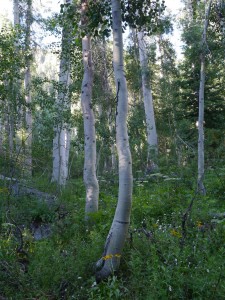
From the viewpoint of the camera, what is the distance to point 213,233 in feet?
15.5

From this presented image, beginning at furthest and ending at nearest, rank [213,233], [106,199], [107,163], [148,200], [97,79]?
[107,163]
[97,79]
[106,199]
[148,200]
[213,233]

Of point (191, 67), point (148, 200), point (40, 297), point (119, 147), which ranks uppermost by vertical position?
point (191, 67)

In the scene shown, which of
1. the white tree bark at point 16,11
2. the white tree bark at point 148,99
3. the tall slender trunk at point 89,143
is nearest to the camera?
the tall slender trunk at point 89,143

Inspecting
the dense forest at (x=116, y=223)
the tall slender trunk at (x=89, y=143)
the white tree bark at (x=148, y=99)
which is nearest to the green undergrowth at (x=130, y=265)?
the dense forest at (x=116, y=223)

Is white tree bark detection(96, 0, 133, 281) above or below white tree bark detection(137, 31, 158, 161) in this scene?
below

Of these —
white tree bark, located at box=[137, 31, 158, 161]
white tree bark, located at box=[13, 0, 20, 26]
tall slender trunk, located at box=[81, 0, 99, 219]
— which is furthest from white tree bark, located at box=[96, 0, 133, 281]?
white tree bark, located at box=[13, 0, 20, 26]

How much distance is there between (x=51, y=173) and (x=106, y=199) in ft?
21.1

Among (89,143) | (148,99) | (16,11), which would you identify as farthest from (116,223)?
(16,11)

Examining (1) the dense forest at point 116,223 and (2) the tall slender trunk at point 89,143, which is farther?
(2) the tall slender trunk at point 89,143

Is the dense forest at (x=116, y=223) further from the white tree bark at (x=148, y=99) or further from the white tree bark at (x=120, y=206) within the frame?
the white tree bark at (x=148, y=99)

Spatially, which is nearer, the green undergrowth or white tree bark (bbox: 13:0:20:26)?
the green undergrowth

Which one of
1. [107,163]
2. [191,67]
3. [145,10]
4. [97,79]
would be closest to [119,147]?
[145,10]

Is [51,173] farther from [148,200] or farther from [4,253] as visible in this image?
[4,253]

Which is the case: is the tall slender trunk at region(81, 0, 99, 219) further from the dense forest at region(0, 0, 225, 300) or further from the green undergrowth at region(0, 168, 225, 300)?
the green undergrowth at region(0, 168, 225, 300)
